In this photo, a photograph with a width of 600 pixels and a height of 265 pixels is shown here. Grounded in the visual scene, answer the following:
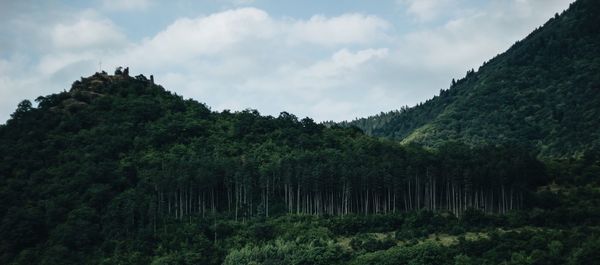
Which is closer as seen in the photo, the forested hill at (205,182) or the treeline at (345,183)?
the forested hill at (205,182)

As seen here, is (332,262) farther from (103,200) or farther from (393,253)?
(103,200)

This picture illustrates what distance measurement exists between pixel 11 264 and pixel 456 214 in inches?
3003

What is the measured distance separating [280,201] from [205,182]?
1434 cm

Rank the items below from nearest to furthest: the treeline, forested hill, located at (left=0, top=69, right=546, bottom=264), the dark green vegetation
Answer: the dark green vegetation < forested hill, located at (left=0, top=69, right=546, bottom=264) < the treeline

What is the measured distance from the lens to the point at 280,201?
151 m

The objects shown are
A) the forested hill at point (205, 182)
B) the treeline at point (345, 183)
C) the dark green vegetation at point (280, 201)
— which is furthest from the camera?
the treeline at point (345, 183)

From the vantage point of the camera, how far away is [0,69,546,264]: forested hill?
141625mm

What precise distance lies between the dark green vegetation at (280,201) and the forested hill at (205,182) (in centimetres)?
28

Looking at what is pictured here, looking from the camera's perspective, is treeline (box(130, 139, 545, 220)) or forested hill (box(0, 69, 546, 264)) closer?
forested hill (box(0, 69, 546, 264))

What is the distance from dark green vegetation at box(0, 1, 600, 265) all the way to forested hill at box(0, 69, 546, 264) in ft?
0.93

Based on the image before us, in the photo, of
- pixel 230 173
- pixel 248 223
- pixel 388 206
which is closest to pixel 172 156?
pixel 230 173

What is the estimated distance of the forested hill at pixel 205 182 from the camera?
14162 centimetres

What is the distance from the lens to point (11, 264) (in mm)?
136000

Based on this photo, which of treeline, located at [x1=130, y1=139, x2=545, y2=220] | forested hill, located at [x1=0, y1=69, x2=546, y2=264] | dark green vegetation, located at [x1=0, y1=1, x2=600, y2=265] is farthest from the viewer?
treeline, located at [x1=130, y1=139, x2=545, y2=220]
